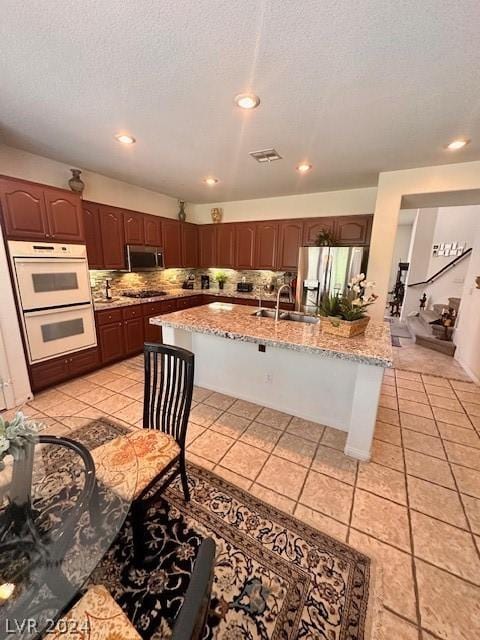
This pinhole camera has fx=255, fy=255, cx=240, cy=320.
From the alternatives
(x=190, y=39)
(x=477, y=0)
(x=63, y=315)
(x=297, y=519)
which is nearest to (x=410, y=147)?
(x=477, y=0)

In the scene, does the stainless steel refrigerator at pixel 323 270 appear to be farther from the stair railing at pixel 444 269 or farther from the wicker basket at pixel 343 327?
the stair railing at pixel 444 269

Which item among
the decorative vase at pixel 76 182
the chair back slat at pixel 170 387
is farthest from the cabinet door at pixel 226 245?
the chair back slat at pixel 170 387

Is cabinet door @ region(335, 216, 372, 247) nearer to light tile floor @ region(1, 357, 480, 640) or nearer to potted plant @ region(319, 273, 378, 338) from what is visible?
potted plant @ region(319, 273, 378, 338)

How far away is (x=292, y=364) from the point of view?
2.49 metres

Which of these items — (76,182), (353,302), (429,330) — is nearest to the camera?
(353,302)

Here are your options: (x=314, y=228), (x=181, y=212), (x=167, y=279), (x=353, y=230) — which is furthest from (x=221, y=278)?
(x=353, y=230)

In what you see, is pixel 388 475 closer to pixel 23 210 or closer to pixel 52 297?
pixel 52 297

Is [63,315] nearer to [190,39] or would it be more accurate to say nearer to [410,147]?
[190,39]

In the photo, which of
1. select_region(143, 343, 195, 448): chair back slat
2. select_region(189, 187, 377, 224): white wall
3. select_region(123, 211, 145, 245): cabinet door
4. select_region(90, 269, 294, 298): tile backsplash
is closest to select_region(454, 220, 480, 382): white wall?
select_region(189, 187, 377, 224): white wall

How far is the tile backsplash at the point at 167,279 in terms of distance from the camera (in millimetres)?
4074

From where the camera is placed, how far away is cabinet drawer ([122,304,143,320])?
12.6ft

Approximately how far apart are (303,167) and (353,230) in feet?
4.56

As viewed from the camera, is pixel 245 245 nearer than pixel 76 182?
No

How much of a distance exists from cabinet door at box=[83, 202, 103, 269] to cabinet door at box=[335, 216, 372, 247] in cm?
368
